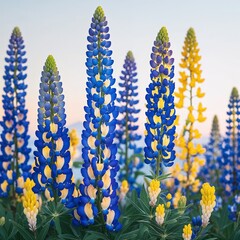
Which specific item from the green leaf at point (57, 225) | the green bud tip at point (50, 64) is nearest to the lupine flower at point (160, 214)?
the green leaf at point (57, 225)

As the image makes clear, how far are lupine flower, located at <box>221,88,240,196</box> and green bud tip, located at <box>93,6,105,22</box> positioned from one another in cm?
473

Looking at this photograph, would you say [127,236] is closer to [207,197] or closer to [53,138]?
[207,197]

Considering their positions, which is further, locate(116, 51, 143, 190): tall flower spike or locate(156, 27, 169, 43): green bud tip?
locate(116, 51, 143, 190): tall flower spike

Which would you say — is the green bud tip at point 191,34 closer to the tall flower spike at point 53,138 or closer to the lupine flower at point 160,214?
the tall flower spike at point 53,138

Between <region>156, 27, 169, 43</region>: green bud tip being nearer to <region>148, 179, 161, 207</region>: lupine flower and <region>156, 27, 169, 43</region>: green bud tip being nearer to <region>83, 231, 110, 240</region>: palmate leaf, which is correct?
<region>148, 179, 161, 207</region>: lupine flower

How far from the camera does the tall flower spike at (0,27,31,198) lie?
330 inches

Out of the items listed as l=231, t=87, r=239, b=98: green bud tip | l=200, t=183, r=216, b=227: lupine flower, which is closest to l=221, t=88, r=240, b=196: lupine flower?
l=231, t=87, r=239, b=98: green bud tip

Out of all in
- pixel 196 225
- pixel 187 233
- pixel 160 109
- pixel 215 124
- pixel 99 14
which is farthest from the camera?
pixel 215 124

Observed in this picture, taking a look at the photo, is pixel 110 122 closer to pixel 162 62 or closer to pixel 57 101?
pixel 57 101

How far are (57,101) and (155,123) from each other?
1.12 meters

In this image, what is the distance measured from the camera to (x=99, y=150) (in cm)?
517

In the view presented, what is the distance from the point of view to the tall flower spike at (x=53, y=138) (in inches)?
213

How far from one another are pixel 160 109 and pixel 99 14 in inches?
46.8

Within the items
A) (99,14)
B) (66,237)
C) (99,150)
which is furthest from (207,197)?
(99,14)
